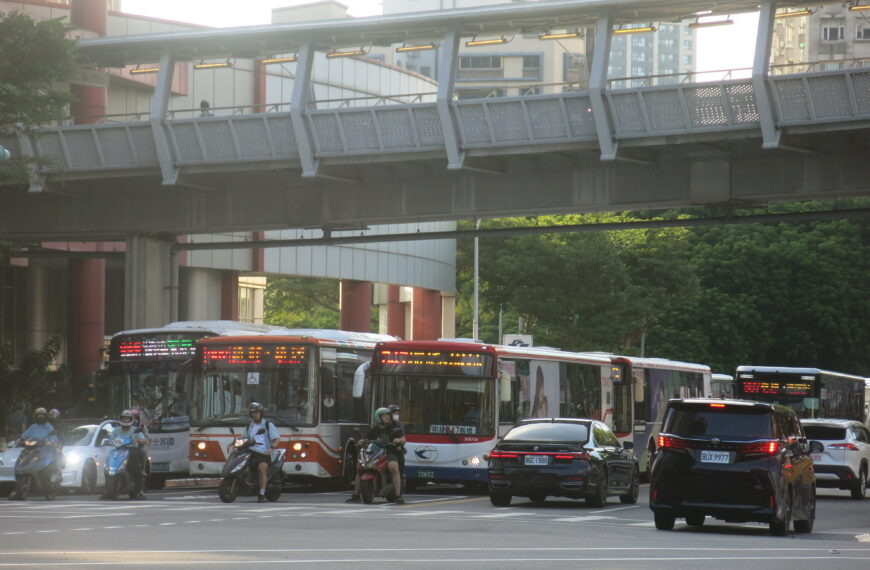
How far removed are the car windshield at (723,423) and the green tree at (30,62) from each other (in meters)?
17.9

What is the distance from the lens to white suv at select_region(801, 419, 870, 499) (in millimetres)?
31062

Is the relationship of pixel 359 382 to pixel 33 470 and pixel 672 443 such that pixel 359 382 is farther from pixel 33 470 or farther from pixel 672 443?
pixel 672 443

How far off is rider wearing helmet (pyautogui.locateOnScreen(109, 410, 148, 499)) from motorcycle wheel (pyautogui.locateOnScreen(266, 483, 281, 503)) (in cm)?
275

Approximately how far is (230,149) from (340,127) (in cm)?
309

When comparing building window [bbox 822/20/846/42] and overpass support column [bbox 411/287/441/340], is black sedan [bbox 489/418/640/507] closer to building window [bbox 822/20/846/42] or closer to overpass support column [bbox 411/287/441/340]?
overpass support column [bbox 411/287/441/340]

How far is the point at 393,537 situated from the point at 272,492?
8.77 meters

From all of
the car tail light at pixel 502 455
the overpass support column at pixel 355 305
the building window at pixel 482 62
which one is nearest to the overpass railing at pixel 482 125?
the car tail light at pixel 502 455

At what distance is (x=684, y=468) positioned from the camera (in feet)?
61.8

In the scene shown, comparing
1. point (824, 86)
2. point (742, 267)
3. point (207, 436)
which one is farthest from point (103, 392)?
point (742, 267)

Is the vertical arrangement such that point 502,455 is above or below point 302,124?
below

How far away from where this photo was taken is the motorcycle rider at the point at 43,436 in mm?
26625

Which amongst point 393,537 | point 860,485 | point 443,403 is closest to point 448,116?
point 443,403

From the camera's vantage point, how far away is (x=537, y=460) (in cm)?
2405

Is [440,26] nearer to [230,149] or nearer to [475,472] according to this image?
[230,149]
